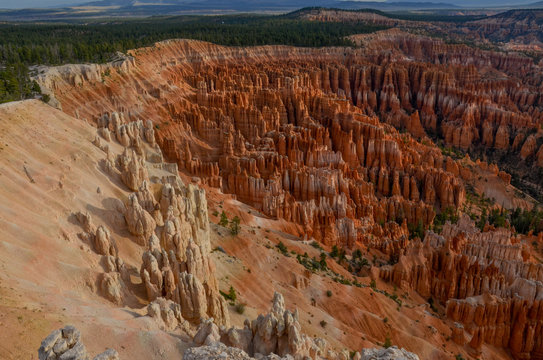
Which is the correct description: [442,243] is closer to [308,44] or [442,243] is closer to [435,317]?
[435,317]

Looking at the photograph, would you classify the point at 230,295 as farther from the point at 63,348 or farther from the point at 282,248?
the point at 63,348

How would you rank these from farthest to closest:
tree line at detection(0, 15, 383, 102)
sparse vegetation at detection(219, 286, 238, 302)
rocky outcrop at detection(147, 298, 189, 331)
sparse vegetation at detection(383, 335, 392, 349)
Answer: tree line at detection(0, 15, 383, 102)
sparse vegetation at detection(383, 335, 392, 349)
sparse vegetation at detection(219, 286, 238, 302)
rocky outcrop at detection(147, 298, 189, 331)

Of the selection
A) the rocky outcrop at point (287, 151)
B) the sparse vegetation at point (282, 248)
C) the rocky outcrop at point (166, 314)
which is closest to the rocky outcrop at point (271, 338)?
the rocky outcrop at point (166, 314)

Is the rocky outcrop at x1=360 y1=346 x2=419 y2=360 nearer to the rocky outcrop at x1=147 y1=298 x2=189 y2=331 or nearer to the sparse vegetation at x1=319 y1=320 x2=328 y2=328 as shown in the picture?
the rocky outcrop at x1=147 y1=298 x2=189 y2=331

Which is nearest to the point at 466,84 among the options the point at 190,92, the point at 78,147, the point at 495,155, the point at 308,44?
the point at 495,155

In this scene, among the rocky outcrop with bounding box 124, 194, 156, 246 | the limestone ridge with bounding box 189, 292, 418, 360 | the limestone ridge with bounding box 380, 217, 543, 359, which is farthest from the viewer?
the limestone ridge with bounding box 380, 217, 543, 359

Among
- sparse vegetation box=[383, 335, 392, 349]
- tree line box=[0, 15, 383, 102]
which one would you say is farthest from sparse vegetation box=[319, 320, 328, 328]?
tree line box=[0, 15, 383, 102]
